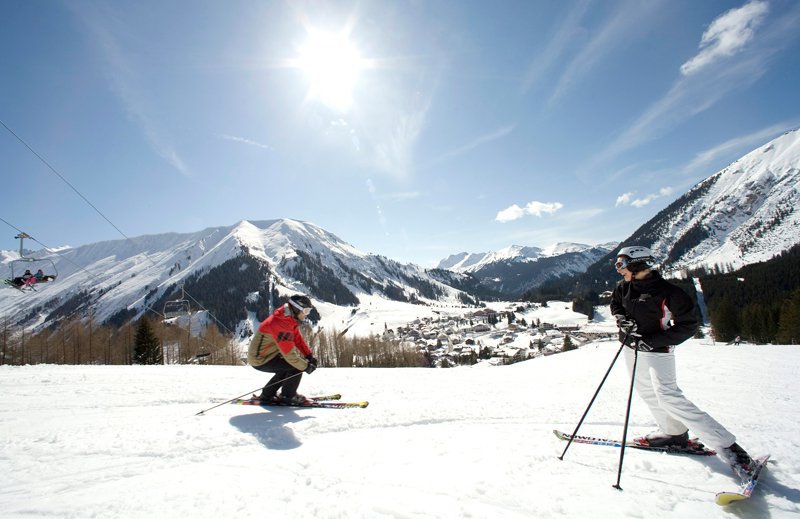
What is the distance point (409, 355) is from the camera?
60.2 m

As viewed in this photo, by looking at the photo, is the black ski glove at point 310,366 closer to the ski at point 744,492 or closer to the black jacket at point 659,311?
the black jacket at point 659,311

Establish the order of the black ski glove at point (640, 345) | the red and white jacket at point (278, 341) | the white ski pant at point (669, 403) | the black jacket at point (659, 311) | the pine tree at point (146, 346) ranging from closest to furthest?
1. the white ski pant at point (669, 403)
2. the black jacket at point (659, 311)
3. the black ski glove at point (640, 345)
4. the red and white jacket at point (278, 341)
5. the pine tree at point (146, 346)

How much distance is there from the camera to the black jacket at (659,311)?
4488 millimetres

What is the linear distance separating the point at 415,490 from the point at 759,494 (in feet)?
11.6

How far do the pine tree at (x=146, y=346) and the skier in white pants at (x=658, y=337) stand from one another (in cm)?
3857

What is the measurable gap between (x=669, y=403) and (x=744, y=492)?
4.06ft

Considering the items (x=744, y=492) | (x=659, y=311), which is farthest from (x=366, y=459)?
(x=659, y=311)

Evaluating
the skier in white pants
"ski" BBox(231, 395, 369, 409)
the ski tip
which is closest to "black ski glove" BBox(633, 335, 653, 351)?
the skier in white pants

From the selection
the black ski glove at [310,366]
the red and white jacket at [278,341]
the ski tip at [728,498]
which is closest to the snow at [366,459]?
the ski tip at [728,498]

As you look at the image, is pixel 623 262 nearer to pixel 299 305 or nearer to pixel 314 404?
pixel 299 305

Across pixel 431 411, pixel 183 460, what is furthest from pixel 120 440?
pixel 431 411

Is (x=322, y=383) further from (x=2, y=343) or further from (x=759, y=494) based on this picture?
(x=2, y=343)

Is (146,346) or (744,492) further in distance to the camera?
(146,346)

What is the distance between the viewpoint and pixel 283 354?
7117 millimetres
